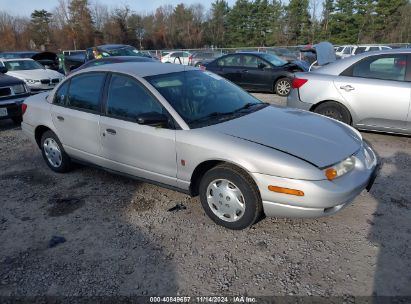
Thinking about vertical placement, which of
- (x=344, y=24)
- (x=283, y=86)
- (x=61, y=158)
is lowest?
(x=61, y=158)

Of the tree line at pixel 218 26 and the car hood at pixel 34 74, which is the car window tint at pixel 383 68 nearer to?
the car hood at pixel 34 74

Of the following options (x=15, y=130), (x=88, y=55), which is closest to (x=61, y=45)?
(x=88, y=55)

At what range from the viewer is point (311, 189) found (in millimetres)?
2889

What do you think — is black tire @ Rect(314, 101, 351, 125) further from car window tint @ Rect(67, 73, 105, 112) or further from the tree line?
the tree line

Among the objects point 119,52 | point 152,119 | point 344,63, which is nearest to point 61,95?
point 152,119

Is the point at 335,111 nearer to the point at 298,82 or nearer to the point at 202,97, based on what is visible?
the point at 298,82

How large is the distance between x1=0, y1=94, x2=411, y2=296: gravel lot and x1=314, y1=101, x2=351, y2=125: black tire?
1.58 meters

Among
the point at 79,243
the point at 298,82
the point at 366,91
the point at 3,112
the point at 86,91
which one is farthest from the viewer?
the point at 3,112

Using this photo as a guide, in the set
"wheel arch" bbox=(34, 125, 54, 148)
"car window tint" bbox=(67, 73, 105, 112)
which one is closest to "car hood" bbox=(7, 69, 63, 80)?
"wheel arch" bbox=(34, 125, 54, 148)

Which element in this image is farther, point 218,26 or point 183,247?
point 218,26

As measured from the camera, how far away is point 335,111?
232 inches

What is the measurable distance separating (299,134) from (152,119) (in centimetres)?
142

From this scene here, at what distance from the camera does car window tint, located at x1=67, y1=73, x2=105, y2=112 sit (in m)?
4.16

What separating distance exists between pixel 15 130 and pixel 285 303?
739 cm
